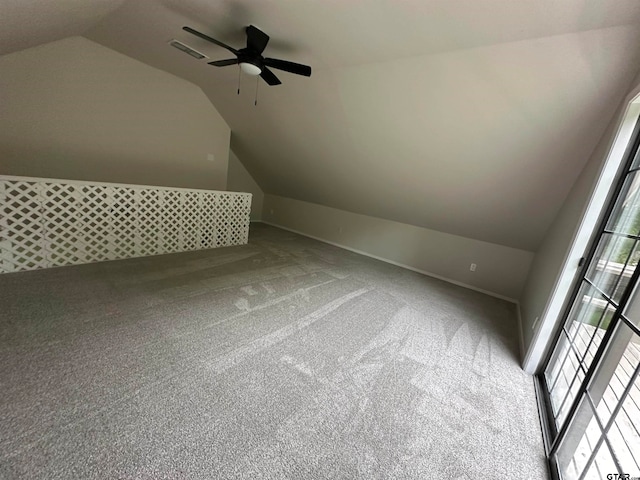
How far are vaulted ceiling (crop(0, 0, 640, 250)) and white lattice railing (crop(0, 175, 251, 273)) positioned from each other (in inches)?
58.0

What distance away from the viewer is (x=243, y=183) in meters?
6.70

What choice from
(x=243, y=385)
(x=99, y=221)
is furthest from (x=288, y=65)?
(x=99, y=221)

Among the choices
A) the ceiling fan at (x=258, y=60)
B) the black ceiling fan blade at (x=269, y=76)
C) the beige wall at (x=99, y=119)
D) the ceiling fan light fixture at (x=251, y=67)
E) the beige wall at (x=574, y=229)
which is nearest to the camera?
the beige wall at (x=574, y=229)

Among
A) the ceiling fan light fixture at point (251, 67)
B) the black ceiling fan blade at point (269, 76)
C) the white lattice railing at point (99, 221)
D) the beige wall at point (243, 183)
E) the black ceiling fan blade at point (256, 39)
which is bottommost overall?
the white lattice railing at point (99, 221)

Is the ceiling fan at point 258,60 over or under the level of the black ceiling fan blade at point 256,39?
under

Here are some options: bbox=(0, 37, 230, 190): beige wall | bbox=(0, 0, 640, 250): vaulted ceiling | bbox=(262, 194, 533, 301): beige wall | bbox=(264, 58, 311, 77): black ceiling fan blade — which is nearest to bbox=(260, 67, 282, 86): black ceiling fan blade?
bbox=(264, 58, 311, 77): black ceiling fan blade

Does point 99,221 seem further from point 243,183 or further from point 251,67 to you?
point 243,183

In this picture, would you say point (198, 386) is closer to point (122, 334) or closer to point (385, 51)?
point (122, 334)

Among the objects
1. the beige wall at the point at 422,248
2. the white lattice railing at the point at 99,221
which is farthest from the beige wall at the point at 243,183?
the white lattice railing at the point at 99,221

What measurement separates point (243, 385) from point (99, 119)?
4396 millimetres

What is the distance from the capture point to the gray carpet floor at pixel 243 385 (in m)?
1.27

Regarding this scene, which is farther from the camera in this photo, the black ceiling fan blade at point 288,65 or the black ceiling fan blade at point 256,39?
the black ceiling fan blade at point 288,65

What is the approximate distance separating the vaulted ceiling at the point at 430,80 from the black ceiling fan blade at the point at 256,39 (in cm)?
23

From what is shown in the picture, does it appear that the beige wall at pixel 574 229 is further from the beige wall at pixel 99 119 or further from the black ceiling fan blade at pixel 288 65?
the beige wall at pixel 99 119
